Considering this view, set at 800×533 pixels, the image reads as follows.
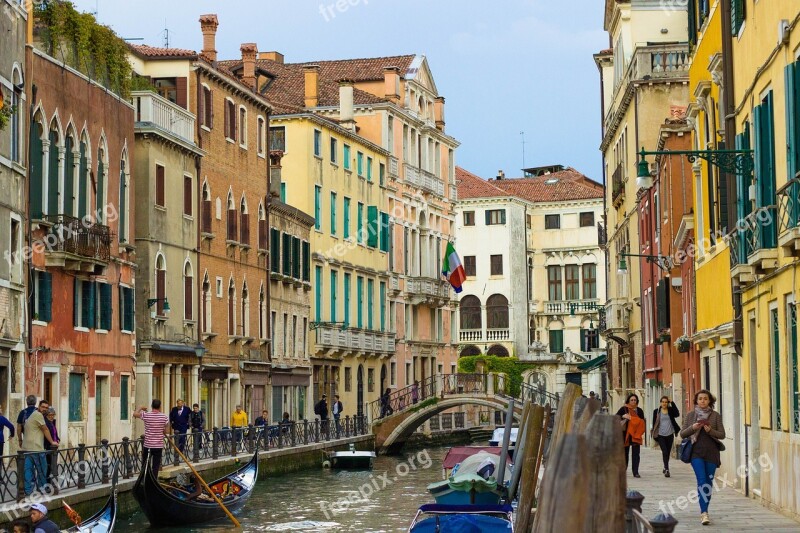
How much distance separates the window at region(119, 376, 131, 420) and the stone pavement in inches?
438

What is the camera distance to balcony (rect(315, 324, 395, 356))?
46.9 meters

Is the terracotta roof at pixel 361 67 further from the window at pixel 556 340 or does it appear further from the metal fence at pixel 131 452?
the window at pixel 556 340

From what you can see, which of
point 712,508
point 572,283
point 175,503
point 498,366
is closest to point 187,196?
point 175,503

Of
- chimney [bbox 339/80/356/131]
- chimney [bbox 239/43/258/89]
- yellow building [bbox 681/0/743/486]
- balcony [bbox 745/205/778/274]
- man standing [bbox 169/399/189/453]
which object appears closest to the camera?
balcony [bbox 745/205/778/274]

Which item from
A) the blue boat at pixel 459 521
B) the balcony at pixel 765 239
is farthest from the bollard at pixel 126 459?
the balcony at pixel 765 239

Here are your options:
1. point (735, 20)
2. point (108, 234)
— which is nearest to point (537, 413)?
point (735, 20)

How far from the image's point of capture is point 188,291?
1379 inches

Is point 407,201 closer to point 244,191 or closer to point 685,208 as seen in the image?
point 244,191

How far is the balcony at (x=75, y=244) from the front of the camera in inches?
1021

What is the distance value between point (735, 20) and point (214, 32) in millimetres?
25279

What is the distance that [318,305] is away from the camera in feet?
A: 155

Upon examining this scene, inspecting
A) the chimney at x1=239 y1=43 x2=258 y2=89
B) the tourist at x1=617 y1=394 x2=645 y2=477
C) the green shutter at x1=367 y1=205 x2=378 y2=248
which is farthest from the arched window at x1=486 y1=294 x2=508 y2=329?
the tourist at x1=617 y1=394 x2=645 y2=477

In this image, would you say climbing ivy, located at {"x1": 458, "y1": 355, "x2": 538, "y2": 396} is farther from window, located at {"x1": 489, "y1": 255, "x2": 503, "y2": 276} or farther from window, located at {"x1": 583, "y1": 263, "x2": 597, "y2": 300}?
window, located at {"x1": 583, "y1": 263, "x2": 597, "y2": 300}

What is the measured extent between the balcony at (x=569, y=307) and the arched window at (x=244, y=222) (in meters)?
36.0
